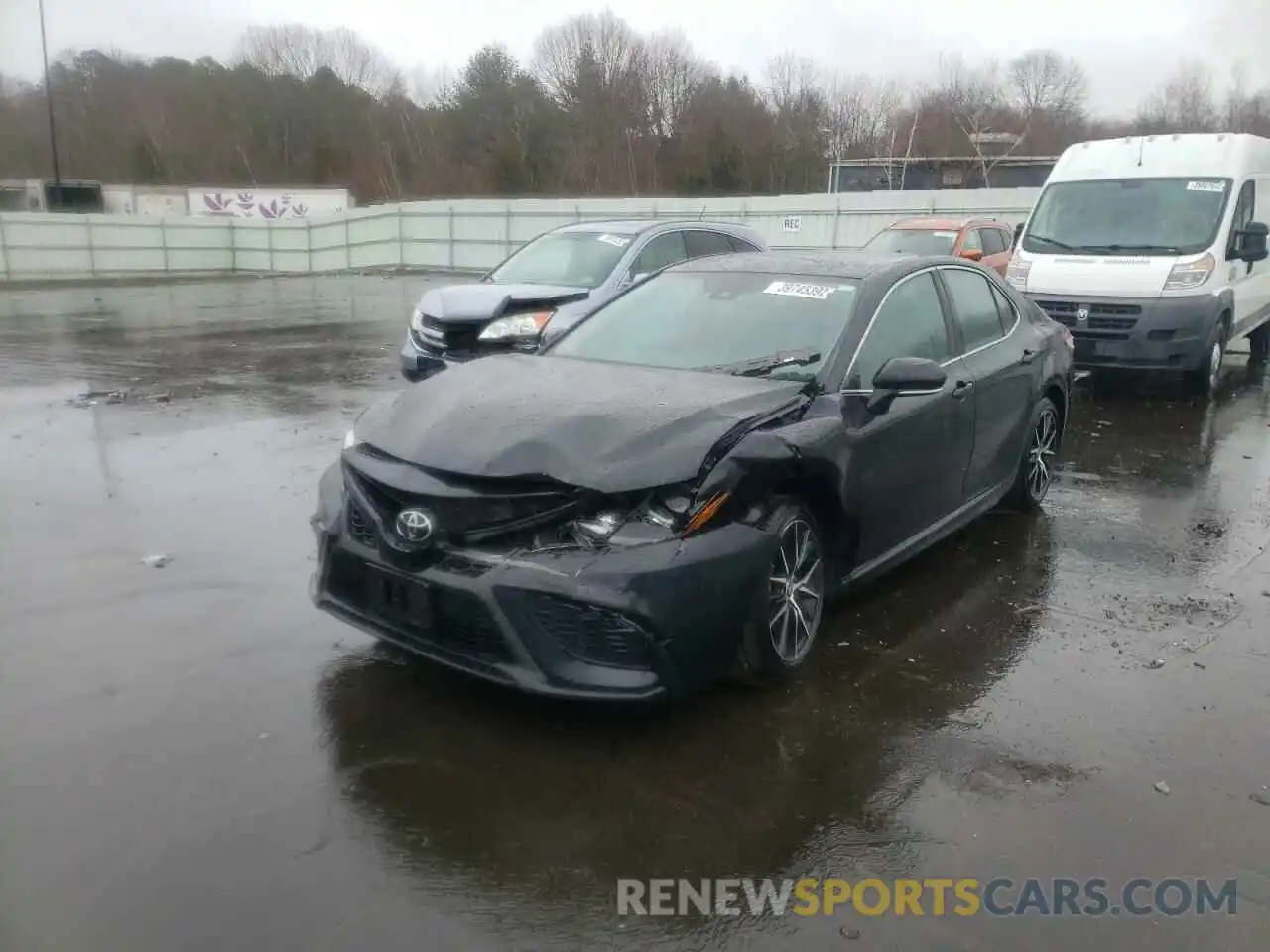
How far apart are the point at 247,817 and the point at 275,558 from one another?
242 cm

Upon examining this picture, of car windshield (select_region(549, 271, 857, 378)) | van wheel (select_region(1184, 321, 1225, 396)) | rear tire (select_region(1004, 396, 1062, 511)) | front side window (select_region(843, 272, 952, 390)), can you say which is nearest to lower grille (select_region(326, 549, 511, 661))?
car windshield (select_region(549, 271, 857, 378))

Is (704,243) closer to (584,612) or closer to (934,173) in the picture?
(584,612)

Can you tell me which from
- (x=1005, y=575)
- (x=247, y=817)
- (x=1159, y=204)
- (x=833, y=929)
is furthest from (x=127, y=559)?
(x=1159, y=204)

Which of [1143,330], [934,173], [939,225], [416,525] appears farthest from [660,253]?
[934,173]

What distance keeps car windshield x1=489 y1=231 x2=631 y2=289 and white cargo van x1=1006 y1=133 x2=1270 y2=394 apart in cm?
401

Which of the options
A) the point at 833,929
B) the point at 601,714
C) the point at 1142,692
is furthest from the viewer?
the point at 1142,692

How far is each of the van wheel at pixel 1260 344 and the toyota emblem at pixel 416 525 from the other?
1246cm

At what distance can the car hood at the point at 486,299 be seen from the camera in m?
8.95

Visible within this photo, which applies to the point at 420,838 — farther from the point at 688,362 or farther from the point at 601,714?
the point at 688,362

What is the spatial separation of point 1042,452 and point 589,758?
4.10m

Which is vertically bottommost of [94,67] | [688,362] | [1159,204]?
[688,362]

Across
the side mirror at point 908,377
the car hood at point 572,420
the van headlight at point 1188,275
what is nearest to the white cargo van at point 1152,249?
the van headlight at point 1188,275

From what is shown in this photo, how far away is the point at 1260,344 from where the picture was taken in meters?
12.9

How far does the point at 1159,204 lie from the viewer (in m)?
10.3
